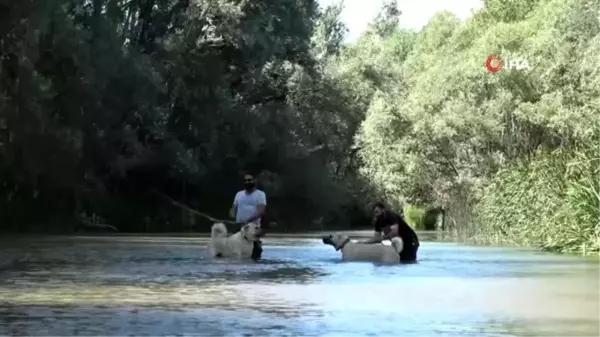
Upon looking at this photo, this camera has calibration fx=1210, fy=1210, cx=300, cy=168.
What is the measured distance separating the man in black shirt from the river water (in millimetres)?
723

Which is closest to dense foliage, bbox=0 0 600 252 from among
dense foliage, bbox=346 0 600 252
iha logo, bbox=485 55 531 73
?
dense foliage, bbox=346 0 600 252

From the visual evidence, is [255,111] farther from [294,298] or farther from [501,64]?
[294,298]

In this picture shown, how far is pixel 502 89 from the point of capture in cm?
4553

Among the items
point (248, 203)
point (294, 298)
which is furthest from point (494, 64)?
point (294, 298)

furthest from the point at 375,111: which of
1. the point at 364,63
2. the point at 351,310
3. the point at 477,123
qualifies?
the point at 351,310

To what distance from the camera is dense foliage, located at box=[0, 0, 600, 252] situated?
138 ft

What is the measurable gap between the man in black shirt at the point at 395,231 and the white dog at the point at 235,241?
6.69ft

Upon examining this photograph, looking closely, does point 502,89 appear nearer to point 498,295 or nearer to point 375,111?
point 375,111

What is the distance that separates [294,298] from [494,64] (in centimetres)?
3345

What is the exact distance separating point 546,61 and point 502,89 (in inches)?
81.7

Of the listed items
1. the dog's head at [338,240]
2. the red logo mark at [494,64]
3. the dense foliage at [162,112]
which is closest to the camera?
the dog's head at [338,240]

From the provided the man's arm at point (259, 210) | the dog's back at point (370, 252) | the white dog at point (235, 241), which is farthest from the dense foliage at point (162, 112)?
the dog's back at point (370, 252)

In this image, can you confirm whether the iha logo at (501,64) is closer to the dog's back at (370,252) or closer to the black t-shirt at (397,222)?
the black t-shirt at (397,222)

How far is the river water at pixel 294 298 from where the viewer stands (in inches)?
386
